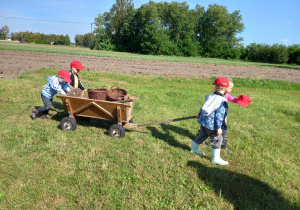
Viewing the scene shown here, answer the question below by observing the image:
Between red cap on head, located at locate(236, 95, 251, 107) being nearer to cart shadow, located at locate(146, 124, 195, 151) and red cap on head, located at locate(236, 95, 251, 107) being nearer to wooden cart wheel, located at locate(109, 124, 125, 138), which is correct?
cart shadow, located at locate(146, 124, 195, 151)

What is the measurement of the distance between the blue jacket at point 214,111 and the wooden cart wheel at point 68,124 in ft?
10.4

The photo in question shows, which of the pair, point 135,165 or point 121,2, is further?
point 121,2

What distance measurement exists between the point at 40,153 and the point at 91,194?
166 cm

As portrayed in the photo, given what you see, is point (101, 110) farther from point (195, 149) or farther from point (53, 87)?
point (195, 149)

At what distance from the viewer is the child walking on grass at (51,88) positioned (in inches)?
202

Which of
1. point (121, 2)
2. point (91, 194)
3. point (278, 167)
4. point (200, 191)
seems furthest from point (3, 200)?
point (121, 2)

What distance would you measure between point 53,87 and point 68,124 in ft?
3.79

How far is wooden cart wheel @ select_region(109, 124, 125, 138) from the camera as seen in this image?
15.3 ft

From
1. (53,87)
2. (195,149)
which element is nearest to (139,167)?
(195,149)

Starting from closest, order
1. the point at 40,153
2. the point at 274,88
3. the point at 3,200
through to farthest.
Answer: the point at 3,200, the point at 40,153, the point at 274,88

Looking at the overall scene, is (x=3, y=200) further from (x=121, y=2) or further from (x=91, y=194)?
(x=121, y=2)

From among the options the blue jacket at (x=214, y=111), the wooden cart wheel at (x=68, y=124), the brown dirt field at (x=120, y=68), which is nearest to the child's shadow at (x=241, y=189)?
the blue jacket at (x=214, y=111)

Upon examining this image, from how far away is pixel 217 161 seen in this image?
158 inches

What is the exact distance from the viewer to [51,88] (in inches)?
214
